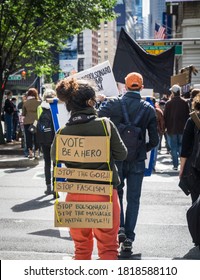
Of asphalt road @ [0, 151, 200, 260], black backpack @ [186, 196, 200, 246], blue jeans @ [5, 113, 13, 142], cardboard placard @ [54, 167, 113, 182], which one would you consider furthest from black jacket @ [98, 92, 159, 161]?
blue jeans @ [5, 113, 13, 142]

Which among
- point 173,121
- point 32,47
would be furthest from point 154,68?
point 32,47

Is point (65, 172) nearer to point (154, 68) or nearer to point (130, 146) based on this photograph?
A: point (130, 146)

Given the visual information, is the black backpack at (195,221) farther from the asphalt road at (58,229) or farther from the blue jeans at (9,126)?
the blue jeans at (9,126)

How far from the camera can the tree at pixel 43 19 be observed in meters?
22.2

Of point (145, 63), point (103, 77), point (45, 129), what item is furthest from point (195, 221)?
point (145, 63)

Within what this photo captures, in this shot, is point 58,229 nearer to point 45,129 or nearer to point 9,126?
point 45,129

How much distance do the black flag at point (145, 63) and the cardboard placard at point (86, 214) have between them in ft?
25.1

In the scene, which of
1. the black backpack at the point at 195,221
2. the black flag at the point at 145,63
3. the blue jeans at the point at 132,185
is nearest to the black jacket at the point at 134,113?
the blue jeans at the point at 132,185

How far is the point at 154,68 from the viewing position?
45.2 feet

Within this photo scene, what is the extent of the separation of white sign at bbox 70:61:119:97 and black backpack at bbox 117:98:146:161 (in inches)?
72.1

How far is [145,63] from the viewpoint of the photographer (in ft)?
44.4

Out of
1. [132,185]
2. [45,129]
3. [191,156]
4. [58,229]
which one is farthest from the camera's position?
[45,129]

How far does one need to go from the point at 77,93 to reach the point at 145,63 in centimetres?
858

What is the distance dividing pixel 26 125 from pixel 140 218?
7970 millimetres
